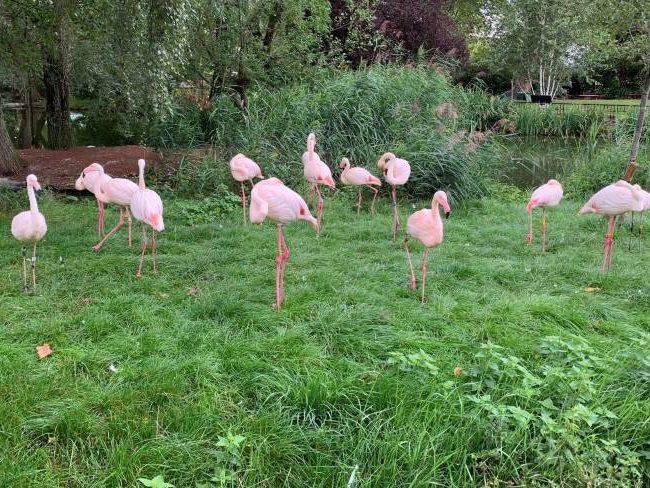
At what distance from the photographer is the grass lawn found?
2514 millimetres

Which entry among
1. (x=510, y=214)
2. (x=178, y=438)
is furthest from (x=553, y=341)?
(x=510, y=214)

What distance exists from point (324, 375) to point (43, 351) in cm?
172

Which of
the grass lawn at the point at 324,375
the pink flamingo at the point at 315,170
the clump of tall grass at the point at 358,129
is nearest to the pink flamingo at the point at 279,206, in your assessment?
the grass lawn at the point at 324,375

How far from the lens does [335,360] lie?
10.8 feet

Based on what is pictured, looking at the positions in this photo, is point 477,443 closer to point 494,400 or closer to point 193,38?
point 494,400

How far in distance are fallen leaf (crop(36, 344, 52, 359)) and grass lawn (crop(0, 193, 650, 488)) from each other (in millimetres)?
36

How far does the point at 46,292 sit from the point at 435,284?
10.3 feet

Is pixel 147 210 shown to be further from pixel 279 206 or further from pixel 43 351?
pixel 43 351

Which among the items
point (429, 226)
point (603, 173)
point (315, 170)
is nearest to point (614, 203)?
point (429, 226)

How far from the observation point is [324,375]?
10.0 ft

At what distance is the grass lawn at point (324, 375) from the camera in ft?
8.25

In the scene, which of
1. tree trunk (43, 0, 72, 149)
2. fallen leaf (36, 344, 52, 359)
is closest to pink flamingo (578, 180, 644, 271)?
fallen leaf (36, 344, 52, 359)

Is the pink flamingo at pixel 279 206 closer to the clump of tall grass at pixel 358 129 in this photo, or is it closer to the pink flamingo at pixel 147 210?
the pink flamingo at pixel 147 210

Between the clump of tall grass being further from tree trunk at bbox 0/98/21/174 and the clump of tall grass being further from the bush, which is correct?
tree trunk at bbox 0/98/21/174
